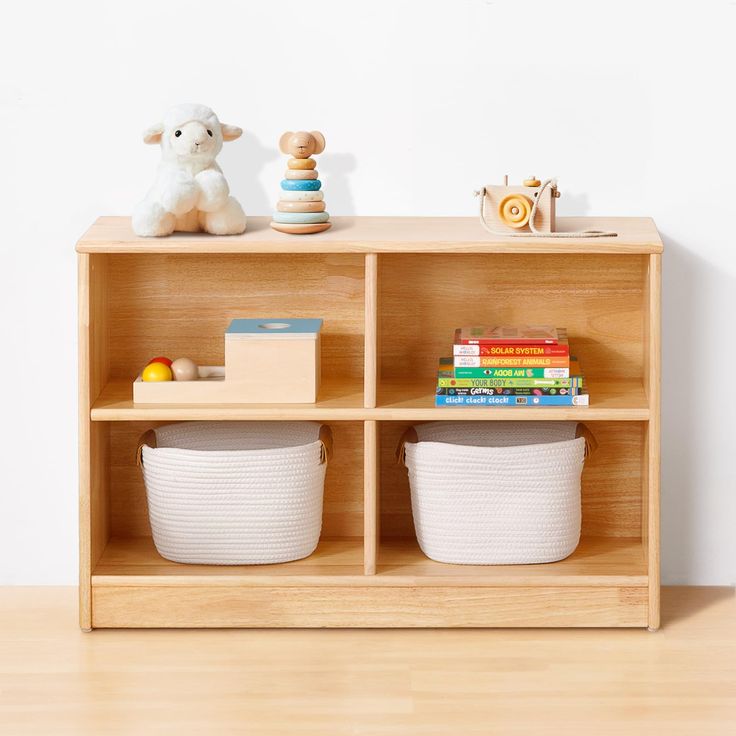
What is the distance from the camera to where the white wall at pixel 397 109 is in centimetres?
269

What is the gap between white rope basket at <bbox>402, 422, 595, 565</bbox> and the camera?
8.50 feet

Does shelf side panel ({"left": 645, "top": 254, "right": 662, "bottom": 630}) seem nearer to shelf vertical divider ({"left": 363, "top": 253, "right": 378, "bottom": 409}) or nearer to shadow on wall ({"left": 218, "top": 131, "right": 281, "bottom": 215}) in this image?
shelf vertical divider ({"left": 363, "top": 253, "right": 378, "bottom": 409})

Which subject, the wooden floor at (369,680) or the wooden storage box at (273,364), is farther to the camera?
the wooden storage box at (273,364)

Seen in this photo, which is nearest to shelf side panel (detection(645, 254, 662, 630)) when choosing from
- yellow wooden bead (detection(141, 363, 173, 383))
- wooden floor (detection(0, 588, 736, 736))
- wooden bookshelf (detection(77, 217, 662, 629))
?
wooden bookshelf (detection(77, 217, 662, 629))

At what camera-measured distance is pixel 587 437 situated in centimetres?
270

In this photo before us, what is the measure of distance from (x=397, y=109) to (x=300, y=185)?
0.32 meters

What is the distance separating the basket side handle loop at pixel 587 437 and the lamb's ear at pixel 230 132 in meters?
0.89

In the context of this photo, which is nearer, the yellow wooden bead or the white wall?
the yellow wooden bead

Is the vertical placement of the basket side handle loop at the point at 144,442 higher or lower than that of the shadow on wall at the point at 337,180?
lower

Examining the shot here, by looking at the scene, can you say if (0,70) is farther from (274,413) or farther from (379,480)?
(379,480)

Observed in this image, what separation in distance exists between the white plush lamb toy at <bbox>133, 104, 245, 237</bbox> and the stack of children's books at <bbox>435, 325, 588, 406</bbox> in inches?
19.5

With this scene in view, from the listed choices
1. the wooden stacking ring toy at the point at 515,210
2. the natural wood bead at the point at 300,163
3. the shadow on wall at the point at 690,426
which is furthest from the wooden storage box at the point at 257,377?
the shadow on wall at the point at 690,426

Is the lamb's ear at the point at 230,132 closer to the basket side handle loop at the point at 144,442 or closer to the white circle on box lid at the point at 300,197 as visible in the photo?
the white circle on box lid at the point at 300,197

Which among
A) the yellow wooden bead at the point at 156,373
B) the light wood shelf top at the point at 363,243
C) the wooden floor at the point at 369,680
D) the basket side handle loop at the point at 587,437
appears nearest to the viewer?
the wooden floor at the point at 369,680
